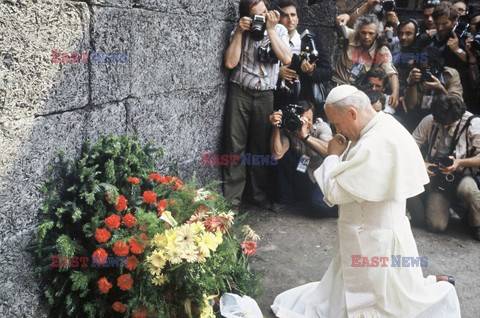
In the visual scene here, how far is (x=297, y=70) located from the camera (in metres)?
5.79

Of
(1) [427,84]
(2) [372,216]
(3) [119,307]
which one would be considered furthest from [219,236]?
(1) [427,84]

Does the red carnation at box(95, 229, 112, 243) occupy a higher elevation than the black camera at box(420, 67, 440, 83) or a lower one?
lower

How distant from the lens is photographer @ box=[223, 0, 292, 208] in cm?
513

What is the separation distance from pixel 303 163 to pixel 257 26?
1.53 m

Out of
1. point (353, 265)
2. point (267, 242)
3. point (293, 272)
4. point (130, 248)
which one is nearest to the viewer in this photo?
point (130, 248)

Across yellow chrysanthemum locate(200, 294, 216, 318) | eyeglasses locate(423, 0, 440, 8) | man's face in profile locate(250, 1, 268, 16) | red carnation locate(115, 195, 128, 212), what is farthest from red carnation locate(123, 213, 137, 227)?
eyeglasses locate(423, 0, 440, 8)

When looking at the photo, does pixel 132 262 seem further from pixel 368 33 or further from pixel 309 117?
pixel 368 33

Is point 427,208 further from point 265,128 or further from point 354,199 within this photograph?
point 354,199

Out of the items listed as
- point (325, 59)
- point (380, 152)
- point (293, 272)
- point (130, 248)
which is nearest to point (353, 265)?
point (380, 152)

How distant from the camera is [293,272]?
179 inches

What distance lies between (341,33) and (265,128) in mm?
1601

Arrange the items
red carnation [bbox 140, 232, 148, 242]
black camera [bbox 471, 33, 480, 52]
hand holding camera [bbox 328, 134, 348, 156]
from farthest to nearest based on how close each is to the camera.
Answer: black camera [bbox 471, 33, 480, 52], hand holding camera [bbox 328, 134, 348, 156], red carnation [bbox 140, 232, 148, 242]

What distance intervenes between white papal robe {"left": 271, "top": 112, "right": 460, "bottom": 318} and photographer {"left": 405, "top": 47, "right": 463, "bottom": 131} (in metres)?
2.94

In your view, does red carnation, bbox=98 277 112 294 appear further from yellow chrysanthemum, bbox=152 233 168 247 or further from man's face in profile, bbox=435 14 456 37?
man's face in profile, bbox=435 14 456 37
